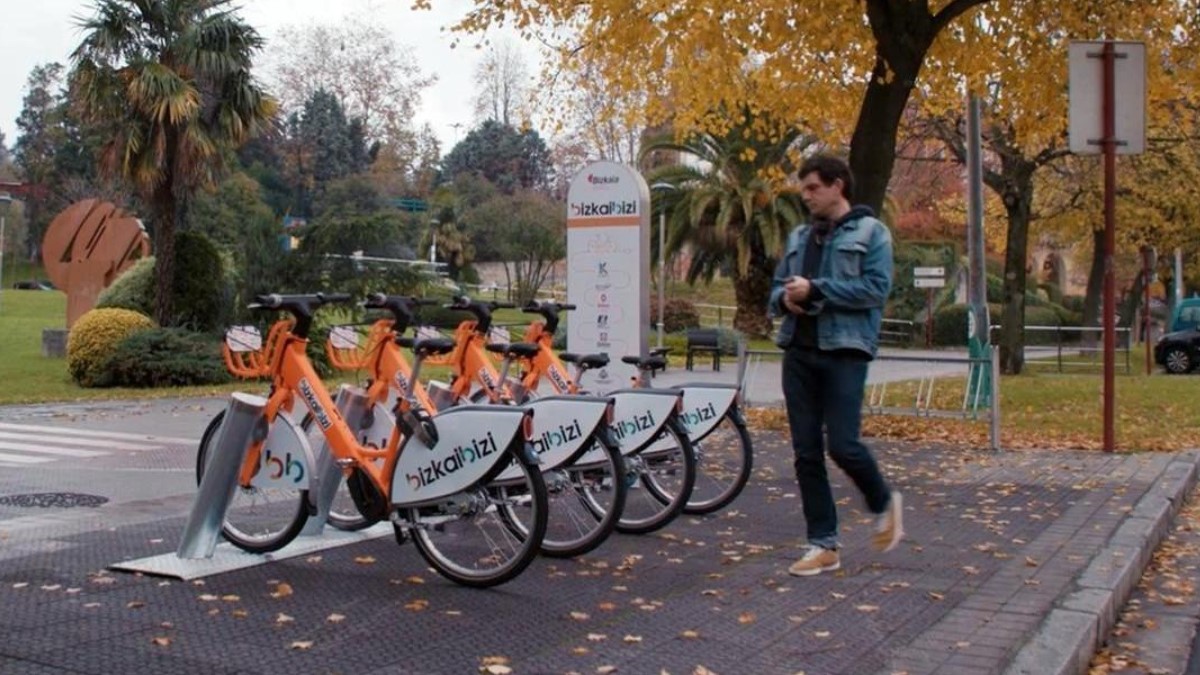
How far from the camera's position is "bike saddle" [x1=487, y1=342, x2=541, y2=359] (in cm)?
752

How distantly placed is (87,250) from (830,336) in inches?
1140

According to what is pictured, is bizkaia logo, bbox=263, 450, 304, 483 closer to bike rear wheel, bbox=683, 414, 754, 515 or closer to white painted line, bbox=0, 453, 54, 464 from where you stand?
bike rear wheel, bbox=683, 414, 754, 515

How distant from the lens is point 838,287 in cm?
594

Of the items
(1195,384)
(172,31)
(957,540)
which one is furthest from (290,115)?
(957,540)

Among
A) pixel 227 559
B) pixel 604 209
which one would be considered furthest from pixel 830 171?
pixel 604 209

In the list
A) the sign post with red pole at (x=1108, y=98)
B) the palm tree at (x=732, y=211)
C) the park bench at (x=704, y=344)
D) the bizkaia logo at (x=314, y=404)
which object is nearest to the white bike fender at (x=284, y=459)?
the bizkaia logo at (x=314, y=404)

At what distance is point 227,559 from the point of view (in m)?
6.37

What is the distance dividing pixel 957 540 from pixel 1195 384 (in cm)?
1911

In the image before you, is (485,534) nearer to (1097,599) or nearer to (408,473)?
(408,473)

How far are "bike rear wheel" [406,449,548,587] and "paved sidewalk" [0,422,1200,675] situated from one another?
0.35 ft

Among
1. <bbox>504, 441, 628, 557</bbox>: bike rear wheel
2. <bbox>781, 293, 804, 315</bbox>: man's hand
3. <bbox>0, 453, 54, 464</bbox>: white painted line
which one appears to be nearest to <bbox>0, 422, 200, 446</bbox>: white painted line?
<bbox>0, 453, 54, 464</bbox>: white painted line

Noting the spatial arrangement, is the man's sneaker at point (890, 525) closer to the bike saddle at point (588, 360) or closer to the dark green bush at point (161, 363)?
the bike saddle at point (588, 360)

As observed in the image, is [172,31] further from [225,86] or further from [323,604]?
[323,604]

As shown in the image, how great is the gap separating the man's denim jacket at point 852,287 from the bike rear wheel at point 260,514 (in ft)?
8.00
